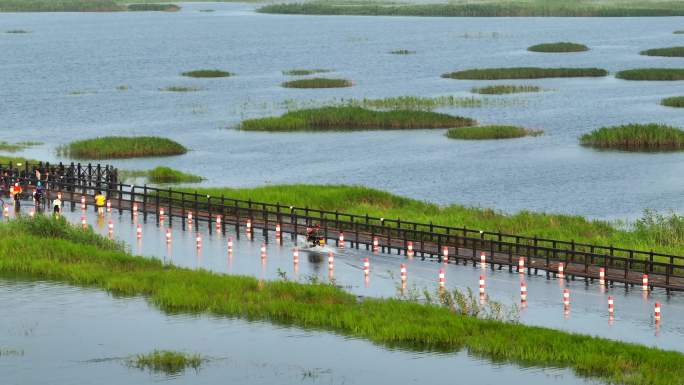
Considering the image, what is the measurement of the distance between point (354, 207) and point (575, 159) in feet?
117

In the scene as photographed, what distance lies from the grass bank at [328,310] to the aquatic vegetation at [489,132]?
199 feet

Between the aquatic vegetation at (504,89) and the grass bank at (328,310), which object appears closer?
the grass bank at (328,310)

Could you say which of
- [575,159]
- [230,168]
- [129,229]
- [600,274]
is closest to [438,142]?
[575,159]

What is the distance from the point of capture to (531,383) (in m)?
39.4

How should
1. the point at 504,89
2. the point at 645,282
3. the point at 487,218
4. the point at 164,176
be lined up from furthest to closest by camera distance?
the point at 504,89
the point at 164,176
the point at 487,218
the point at 645,282

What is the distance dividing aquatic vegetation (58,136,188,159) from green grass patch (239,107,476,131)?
18.9m

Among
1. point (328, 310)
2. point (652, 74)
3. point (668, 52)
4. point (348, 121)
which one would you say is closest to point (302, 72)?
point (652, 74)

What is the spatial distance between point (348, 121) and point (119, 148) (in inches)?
1088

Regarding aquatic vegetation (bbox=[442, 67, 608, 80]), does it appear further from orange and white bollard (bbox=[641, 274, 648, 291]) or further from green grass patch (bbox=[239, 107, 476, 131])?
orange and white bollard (bbox=[641, 274, 648, 291])

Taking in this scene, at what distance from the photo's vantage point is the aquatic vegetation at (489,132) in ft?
382

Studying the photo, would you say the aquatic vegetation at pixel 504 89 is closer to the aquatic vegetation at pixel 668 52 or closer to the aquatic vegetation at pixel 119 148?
the aquatic vegetation at pixel 668 52

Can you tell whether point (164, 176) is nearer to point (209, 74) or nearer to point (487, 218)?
point (487, 218)

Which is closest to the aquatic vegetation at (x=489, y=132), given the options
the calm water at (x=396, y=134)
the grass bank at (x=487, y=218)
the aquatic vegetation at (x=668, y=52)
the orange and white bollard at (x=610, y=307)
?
the calm water at (x=396, y=134)

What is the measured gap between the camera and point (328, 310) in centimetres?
4756
